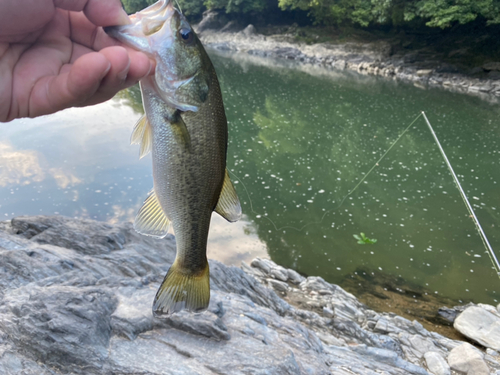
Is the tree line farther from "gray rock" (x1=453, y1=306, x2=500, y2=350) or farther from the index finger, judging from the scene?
the index finger

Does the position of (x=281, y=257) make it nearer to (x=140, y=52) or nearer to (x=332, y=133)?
(x=140, y=52)

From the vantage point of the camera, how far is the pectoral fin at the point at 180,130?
1868mm

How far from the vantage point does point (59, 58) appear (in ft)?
6.53

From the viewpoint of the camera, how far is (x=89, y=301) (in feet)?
9.54

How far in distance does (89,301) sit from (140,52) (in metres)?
2.02

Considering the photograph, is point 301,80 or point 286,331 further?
point 301,80

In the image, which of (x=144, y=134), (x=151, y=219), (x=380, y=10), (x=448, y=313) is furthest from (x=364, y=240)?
(x=380, y=10)

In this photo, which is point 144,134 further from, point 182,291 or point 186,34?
point 182,291

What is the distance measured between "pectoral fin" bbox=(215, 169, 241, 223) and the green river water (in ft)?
16.9

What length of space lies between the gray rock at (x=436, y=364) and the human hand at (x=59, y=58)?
487 cm

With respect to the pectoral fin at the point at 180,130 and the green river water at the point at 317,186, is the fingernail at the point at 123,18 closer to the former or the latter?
the pectoral fin at the point at 180,130

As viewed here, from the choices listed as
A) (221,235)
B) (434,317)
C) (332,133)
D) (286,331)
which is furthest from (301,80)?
(286,331)

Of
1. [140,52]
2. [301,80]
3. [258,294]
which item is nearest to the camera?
[140,52]

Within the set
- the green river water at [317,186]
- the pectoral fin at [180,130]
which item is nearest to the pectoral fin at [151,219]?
the pectoral fin at [180,130]
